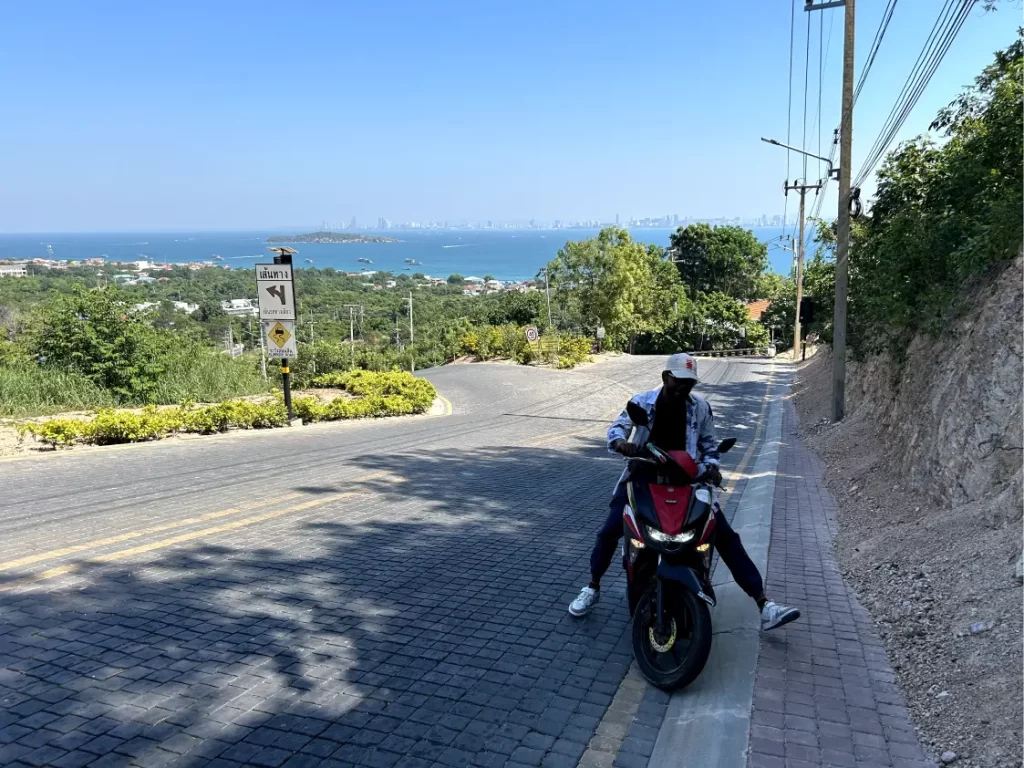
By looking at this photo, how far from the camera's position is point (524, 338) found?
38500mm

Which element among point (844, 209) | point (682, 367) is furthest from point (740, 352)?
point (682, 367)

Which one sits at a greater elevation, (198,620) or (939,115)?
(939,115)

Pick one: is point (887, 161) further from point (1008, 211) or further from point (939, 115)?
point (1008, 211)

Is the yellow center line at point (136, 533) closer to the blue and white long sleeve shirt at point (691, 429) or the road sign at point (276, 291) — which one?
the blue and white long sleeve shirt at point (691, 429)

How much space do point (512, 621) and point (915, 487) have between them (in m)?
4.51

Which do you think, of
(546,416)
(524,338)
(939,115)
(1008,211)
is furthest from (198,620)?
(524,338)

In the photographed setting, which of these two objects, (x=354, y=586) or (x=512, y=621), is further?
(x=354, y=586)

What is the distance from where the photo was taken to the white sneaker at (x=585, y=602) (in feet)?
14.8

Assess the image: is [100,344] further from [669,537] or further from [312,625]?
[669,537]

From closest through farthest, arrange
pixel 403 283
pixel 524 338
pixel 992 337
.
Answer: pixel 992 337 < pixel 524 338 < pixel 403 283

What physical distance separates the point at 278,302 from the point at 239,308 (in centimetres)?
7470

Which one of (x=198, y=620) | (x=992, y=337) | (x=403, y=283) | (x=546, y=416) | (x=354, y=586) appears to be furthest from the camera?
(x=403, y=283)

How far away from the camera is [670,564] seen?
3.69 metres

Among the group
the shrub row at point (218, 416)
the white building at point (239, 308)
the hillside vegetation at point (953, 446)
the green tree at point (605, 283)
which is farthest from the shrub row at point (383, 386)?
the white building at point (239, 308)
